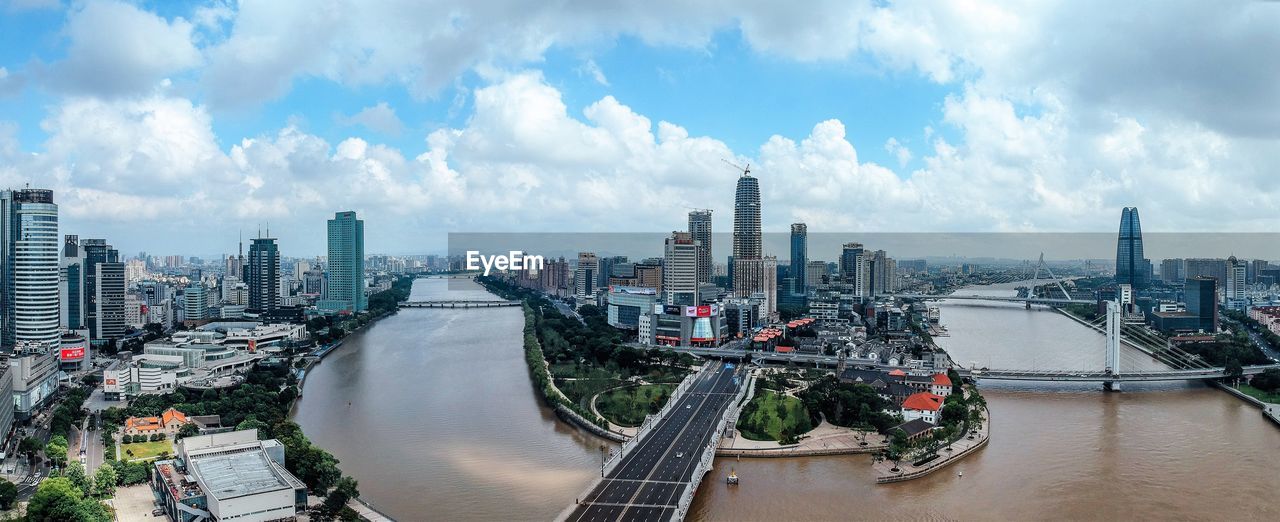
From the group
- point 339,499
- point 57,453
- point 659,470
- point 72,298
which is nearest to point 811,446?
point 659,470

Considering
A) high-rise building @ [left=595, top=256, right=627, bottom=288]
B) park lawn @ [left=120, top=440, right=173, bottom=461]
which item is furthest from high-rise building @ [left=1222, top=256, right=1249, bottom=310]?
park lawn @ [left=120, top=440, right=173, bottom=461]

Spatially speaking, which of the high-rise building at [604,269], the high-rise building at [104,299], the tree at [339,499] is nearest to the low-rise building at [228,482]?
the tree at [339,499]

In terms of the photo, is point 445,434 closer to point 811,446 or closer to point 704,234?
point 811,446

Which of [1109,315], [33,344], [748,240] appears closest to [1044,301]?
[748,240]

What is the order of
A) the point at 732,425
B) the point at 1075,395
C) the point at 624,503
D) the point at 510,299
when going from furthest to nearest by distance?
the point at 510,299 → the point at 1075,395 → the point at 732,425 → the point at 624,503

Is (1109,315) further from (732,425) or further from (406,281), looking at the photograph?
(406,281)

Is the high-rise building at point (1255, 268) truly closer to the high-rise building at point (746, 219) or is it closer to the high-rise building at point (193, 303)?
the high-rise building at point (746, 219)

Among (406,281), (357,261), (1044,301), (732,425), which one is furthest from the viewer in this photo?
(406,281)
